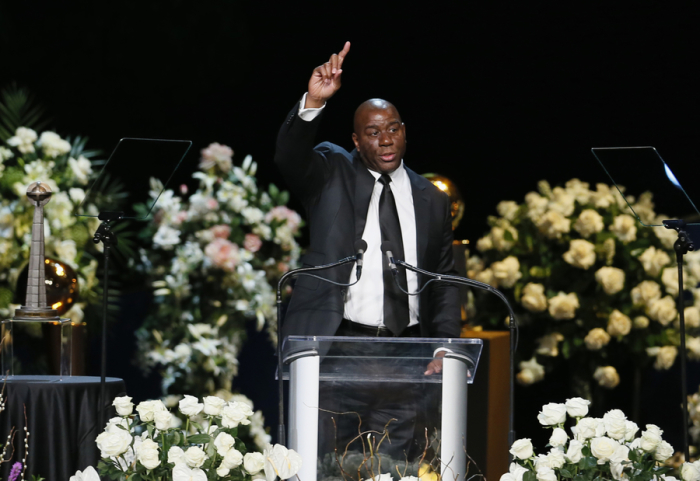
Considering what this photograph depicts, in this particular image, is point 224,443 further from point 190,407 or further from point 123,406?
point 123,406

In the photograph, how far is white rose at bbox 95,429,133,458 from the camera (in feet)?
5.50

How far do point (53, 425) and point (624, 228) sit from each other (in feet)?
8.34

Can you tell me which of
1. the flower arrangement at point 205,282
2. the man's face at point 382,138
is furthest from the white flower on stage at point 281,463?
the flower arrangement at point 205,282

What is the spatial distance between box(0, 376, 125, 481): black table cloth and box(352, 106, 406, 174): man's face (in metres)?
1.13

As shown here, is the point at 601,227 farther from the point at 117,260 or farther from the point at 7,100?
the point at 7,100

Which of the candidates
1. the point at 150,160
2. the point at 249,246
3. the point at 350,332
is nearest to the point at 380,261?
the point at 350,332

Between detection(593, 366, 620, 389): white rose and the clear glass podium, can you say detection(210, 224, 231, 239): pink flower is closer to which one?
detection(593, 366, 620, 389): white rose

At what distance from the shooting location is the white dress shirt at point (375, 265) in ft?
9.34

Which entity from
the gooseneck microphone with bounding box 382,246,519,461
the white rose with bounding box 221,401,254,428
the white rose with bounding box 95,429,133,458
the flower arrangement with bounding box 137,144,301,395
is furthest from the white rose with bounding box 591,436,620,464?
the flower arrangement with bounding box 137,144,301,395

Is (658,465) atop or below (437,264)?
below

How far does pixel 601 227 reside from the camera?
4.15 meters

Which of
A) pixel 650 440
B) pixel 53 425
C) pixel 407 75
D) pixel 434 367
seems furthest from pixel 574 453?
pixel 407 75

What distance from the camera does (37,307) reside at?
3055 mm

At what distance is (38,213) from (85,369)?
3.13 feet
